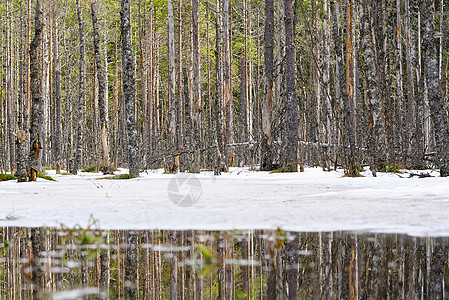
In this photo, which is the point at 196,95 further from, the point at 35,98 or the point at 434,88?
the point at 434,88

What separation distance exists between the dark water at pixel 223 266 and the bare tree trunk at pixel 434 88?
8.17 meters

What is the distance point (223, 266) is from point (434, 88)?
947 centimetres

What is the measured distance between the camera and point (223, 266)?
2.55 meters

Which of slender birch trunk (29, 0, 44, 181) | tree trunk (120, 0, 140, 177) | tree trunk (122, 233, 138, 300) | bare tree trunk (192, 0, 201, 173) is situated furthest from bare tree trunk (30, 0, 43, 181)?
tree trunk (122, 233, 138, 300)

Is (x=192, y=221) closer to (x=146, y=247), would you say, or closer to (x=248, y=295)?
(x=146, y=247)

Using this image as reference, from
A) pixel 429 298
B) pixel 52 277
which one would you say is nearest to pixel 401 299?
pixel 429 298

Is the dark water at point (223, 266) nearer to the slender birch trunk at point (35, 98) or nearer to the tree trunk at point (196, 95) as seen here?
the slender birch trunk at point (35, 98)

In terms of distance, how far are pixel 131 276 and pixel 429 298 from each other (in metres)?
1.32

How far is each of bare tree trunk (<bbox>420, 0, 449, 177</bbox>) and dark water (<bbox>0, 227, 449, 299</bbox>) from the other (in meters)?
8.17

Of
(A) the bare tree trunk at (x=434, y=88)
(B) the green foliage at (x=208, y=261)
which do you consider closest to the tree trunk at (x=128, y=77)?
(A) the bare tree trunk at (x=434, y=88)

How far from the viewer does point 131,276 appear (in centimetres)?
242

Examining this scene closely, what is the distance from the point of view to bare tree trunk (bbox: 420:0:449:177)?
10.5 metres

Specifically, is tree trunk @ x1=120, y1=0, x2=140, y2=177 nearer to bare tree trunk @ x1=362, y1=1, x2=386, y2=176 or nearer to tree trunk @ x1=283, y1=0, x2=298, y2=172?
tree trunk @ x1=283, y1=0, x2=298, y2=172

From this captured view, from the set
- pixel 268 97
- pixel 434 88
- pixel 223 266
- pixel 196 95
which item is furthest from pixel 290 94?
pixel 223 266
